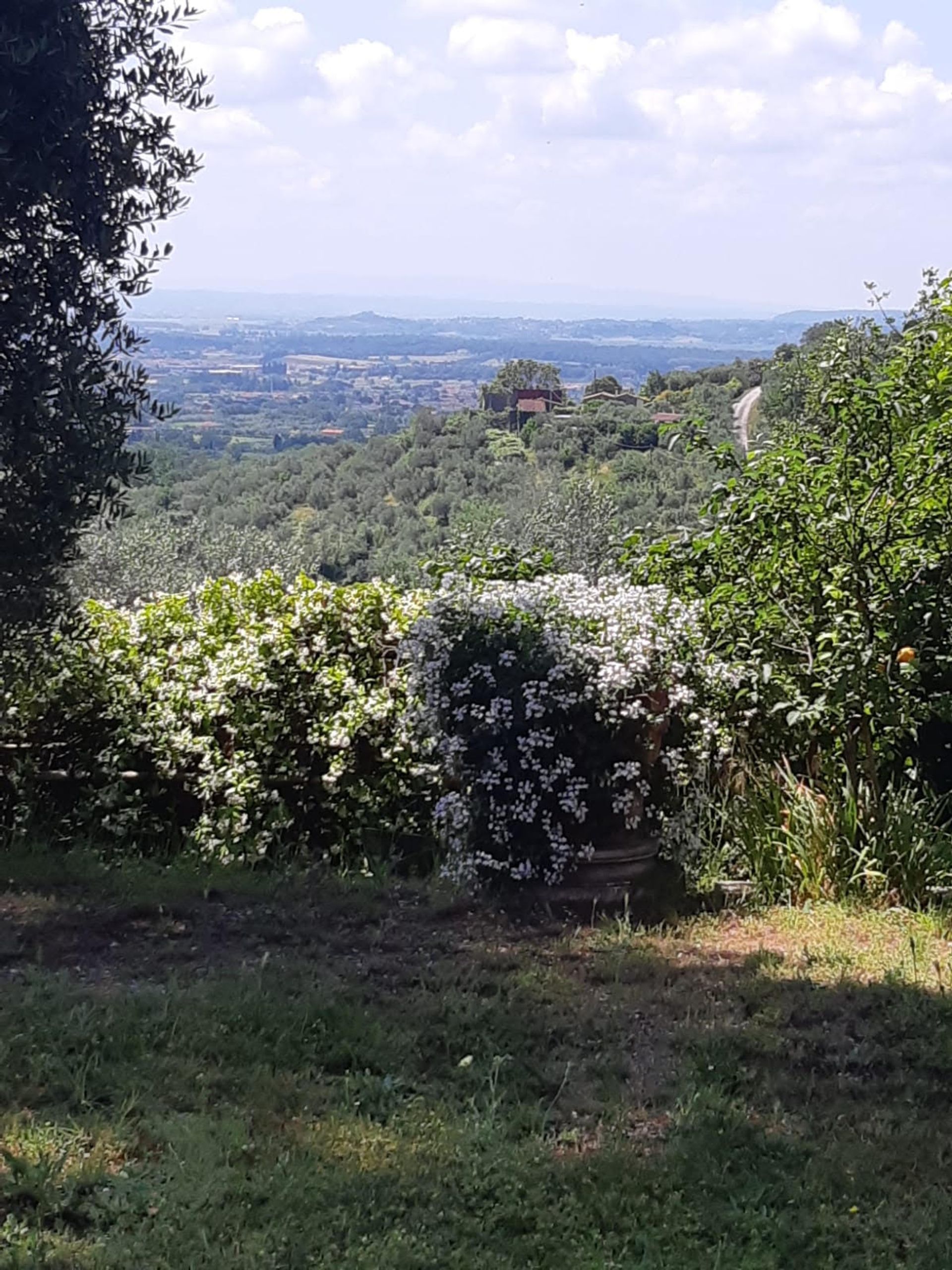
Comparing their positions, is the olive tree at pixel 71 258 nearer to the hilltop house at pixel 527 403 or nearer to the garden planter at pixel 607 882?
the garden planter at pixel 607 882

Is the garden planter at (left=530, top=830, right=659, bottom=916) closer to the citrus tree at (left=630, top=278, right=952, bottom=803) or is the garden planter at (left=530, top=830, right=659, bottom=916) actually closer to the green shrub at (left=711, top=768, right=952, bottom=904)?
the green shrub at (left=711, top=768, right=952, bottom=904)

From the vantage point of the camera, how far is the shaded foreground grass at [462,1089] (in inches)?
97.0

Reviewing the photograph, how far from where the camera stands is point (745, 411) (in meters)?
12.3

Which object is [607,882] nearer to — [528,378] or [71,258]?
[71,258]

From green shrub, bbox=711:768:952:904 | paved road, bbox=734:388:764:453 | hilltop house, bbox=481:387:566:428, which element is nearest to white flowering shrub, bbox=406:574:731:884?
green shrub, bbox=711:768:952:904

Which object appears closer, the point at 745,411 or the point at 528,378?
the point at 745,411

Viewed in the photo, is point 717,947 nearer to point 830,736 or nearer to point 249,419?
point 830,736

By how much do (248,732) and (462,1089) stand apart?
7.95 ft

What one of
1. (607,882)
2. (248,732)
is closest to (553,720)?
(607,882)

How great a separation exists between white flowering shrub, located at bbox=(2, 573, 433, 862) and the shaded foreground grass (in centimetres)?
76

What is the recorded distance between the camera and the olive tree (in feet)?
11.7

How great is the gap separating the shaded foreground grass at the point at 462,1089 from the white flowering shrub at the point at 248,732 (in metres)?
0.76

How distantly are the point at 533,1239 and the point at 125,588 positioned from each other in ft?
15.6

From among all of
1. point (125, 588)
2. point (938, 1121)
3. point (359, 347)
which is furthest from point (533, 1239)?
point (359, 347)
